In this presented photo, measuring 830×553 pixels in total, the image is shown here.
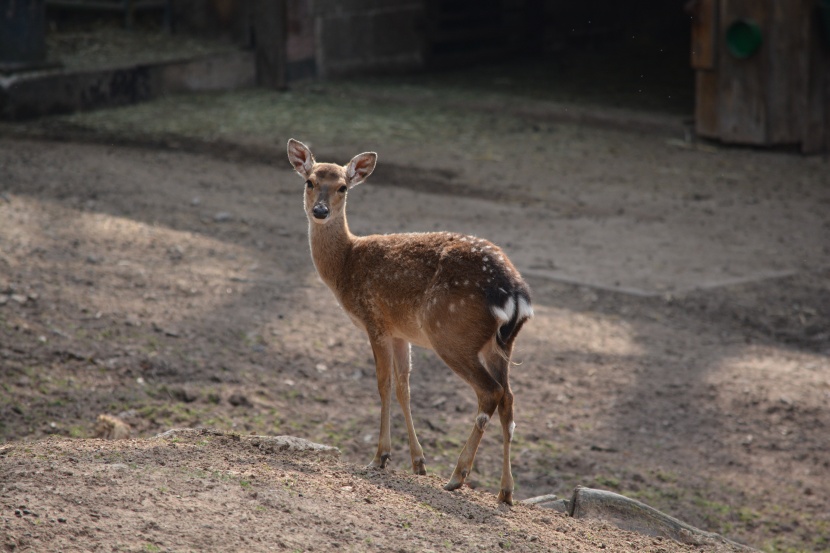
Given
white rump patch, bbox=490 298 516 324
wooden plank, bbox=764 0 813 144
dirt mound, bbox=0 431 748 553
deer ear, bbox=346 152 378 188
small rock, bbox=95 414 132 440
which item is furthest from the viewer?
wooden plank, bbox=764 0 813 144

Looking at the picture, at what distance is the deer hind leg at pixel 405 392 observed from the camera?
486 centimetres

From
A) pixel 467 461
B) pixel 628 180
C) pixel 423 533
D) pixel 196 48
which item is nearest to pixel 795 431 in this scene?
pixel 467 461

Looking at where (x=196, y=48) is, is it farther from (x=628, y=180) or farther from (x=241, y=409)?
(x=241, y=409)

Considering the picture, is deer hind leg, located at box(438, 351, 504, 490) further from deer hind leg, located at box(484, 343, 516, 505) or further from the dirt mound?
the dirt mound

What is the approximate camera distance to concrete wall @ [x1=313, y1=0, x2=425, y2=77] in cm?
1590

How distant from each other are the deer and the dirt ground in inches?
14.2

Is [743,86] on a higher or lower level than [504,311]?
higher

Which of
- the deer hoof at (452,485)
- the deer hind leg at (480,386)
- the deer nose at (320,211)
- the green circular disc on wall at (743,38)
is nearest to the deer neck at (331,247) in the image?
the deer nose at (320,211)

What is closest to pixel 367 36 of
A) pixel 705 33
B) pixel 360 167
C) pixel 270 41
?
pixel 270 41

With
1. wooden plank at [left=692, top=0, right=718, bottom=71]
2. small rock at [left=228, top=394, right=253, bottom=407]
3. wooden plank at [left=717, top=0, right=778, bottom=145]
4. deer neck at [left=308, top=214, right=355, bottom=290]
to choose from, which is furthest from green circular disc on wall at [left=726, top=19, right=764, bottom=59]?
deer neck at [left=308, top=214, right=355, bottom=290]

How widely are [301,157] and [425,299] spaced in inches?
47.8

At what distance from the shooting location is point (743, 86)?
42.0 ft

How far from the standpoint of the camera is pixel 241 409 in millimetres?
6227

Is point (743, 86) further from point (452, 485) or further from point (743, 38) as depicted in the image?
point (452, 485)
